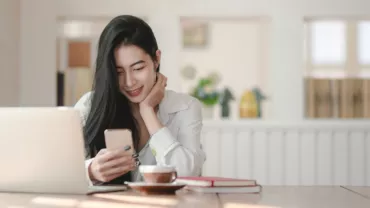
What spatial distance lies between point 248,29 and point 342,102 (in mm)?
2724

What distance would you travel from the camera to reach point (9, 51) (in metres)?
4.00

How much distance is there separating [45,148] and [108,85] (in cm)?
66

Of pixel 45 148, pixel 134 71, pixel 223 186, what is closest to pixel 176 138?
pixel 134 71

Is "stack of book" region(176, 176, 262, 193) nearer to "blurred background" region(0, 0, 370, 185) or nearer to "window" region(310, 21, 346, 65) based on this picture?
"blurred background" region(0, 0, 370, 185)

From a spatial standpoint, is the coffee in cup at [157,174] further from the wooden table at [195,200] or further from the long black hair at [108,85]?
the long black hair at [108,85]

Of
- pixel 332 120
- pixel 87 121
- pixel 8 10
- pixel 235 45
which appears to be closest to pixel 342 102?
pixel 332 120

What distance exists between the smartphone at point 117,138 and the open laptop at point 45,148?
0.24 m

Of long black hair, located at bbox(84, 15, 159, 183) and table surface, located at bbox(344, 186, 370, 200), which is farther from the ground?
long black hair, located at bbox(84, 15, 159, 183)

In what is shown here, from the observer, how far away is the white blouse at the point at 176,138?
2.42 metres

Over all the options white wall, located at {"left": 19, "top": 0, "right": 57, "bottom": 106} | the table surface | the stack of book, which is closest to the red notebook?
the stack of book

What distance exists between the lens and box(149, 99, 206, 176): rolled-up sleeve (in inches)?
95.1

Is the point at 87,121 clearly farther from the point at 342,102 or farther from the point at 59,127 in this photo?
the point at 342,102

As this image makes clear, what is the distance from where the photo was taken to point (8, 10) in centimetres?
396

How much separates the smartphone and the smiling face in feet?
1.41
